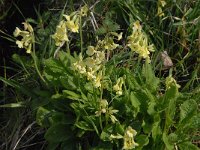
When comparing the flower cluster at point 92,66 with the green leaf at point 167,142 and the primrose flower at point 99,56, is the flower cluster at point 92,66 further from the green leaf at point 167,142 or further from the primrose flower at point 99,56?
the green leaf at point 167,142

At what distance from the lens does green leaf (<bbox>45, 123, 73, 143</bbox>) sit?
210 centimetres

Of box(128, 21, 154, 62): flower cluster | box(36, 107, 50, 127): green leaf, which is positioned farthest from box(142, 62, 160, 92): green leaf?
box(36, 107, 50, 127): green leaf

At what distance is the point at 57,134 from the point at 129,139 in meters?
0.37

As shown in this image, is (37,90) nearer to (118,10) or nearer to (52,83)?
(52,83)

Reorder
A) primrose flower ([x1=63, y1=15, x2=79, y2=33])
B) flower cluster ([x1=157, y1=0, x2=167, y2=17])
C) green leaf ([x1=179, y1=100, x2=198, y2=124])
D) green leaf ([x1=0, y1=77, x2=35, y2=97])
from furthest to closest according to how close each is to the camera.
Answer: flower cluster ([x1=157, y1=0, x2=167, y2=17]) < green leaf ([x1=0, y1=77, x2=35, y2=97]) < green leaf ([x1=179, y1=100, x2=198, y2=124]) < primrose flower ([x1=63, y1=15, x2=79, y2=33])

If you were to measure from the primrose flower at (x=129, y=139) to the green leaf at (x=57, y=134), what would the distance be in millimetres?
334

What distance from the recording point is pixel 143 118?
2.06 meters

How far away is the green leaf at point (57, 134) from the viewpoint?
2104 mm

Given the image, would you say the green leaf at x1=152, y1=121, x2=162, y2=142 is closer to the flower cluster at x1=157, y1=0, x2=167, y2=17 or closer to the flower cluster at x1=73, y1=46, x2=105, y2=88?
the flower cluster at x1=73, y1=46, x2=105, y2=88

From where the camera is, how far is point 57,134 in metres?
2.11

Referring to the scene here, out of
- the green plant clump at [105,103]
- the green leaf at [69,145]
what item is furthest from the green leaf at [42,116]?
the green leaf at [69,145]

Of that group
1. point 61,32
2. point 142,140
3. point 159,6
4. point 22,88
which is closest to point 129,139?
point 142,140

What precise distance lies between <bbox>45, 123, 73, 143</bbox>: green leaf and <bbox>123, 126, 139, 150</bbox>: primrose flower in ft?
1.10

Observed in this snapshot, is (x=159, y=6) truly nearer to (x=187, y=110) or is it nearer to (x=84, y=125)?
(x=187, y=110)
